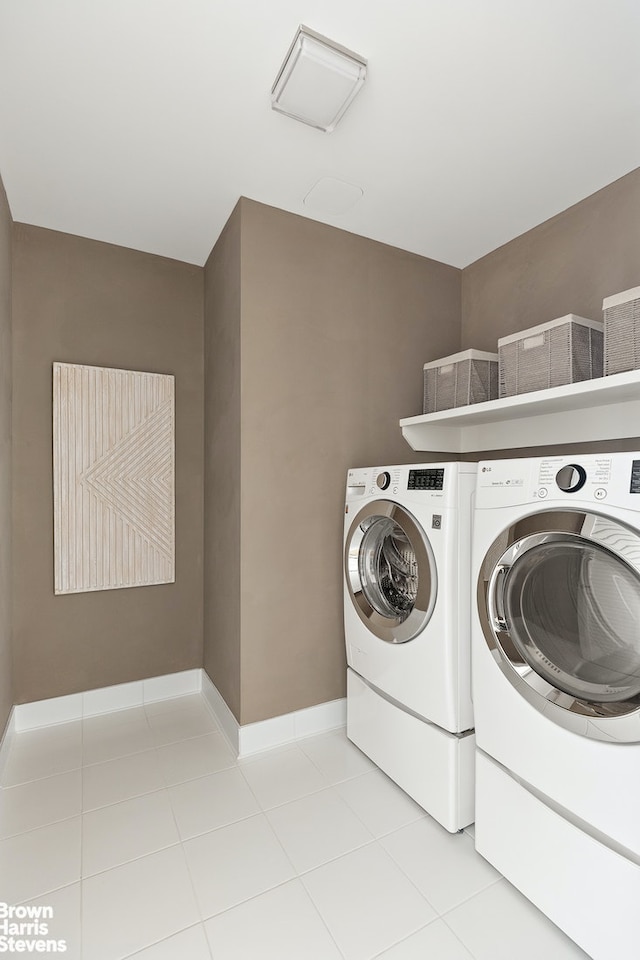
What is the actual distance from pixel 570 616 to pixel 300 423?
4.32 feet

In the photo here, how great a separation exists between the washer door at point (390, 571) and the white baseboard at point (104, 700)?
3.98ft

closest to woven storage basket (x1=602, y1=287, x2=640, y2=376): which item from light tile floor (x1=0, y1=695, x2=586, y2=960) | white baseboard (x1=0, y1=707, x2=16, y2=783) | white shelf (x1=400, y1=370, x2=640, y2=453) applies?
white shelf (x1=400, y1=370, x2=640, y2=453)

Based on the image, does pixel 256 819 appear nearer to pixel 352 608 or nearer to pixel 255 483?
pixel 352 608

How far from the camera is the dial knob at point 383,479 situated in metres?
1.84

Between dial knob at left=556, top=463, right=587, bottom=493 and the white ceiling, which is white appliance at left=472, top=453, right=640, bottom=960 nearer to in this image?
dial knob at left=556, top=463, right=587, bottom=493

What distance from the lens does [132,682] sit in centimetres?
247

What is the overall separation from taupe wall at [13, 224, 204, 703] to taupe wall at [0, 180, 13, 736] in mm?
104

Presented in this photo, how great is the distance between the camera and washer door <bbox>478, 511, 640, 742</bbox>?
1080 millimetres

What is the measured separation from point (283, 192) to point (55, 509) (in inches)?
70.5

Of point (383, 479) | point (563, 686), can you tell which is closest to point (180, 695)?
point (383, 479)

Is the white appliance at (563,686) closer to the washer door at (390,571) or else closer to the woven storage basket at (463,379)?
the washer door at (390,571)

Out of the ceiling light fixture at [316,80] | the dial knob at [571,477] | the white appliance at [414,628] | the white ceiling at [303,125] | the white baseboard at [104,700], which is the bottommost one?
the white baseboard at [104,700]

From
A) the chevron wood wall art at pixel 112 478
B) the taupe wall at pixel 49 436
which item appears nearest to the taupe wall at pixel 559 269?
the taupe wall at pixel 49 436

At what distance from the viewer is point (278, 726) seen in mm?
2080
